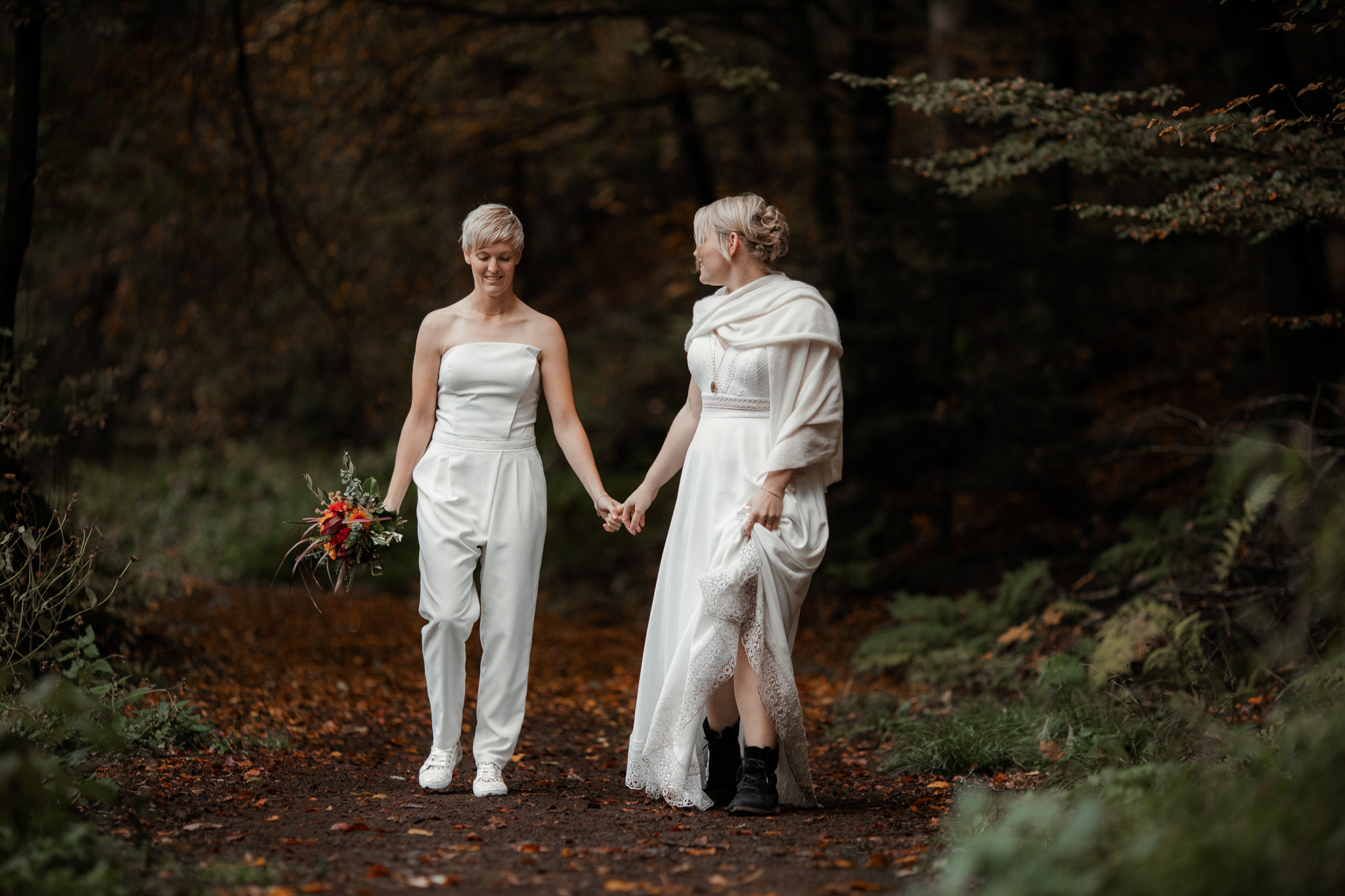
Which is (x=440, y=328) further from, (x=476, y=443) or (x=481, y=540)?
(x=481, y=540)

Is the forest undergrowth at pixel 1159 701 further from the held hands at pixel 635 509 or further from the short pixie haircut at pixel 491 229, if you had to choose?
the short pixie haircut at pixel 491 229

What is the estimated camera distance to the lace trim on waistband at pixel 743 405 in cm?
424

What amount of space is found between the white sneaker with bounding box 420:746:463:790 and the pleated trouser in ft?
0.12

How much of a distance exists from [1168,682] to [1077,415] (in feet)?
12.7

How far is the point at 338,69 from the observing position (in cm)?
952

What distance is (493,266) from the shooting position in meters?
4.38

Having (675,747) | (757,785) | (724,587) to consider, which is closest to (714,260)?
(724,587)

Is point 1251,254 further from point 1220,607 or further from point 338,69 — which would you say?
point 338,69

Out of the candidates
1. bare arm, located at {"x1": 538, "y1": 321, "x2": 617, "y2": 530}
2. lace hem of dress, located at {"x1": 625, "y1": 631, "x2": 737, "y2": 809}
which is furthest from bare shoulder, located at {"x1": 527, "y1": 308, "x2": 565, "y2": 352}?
lace hem of dress, located at {"x1": 625, "y1": 631, "x2": 737, "y2": 809}

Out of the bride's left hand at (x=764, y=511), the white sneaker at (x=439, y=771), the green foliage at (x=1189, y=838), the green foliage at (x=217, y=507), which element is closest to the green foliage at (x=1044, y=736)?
the green foliage at (x=1189, y=838)

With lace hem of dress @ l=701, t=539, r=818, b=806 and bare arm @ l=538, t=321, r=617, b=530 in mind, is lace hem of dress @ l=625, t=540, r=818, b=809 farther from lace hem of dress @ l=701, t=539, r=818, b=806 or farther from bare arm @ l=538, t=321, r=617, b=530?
bare arm @ l=538, t=321, r=617, b=530

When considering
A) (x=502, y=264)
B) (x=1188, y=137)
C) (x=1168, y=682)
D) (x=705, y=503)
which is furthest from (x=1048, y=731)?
(x=502, y=264)

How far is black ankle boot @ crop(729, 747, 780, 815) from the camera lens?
4055 millimetres

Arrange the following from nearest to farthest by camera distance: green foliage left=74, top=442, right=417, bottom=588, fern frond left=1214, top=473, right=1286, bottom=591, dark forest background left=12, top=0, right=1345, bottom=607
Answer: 1. fern frond left=1214, top=473, right=1286, bottom=591
2. dark forest background left=12, top=0, right=1345, bottom=607
3. green foliage left=74, top=442, right=417, bottom=588
